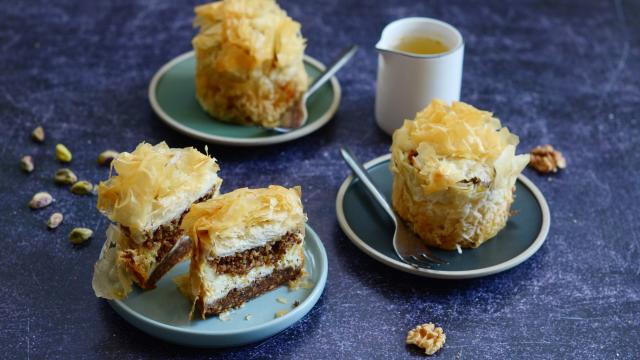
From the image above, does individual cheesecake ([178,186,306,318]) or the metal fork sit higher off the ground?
individual cheesecake ([178,186,306,318])

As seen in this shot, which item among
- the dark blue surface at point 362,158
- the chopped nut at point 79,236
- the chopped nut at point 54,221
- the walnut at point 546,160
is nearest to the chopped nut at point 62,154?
the dark blue surface at point 362,158

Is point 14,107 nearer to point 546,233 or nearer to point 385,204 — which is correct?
point 385,204

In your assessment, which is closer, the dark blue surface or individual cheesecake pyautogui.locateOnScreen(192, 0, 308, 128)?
the dark blue surface

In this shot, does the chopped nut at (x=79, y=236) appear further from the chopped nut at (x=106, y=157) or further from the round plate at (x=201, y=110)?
the round plate at (x=201, y=110)

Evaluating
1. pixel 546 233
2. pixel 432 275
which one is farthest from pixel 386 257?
pixel 546 233

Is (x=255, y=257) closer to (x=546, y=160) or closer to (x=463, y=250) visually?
(x=463, y=250)

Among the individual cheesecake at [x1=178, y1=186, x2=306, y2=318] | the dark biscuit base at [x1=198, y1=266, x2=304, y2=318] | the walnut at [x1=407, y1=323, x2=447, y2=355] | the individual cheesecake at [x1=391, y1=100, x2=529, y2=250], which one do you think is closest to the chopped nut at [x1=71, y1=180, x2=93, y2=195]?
the individual cheesecake at [x1=178, y1=186, x2=306, y2=318]

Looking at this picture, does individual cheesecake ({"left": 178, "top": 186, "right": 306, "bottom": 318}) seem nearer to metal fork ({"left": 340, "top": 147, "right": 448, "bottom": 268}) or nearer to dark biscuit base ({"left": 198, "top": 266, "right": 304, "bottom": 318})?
dark biscuit base ({"left": 198, "top": 266, "right": 304, "bottom": 318})
